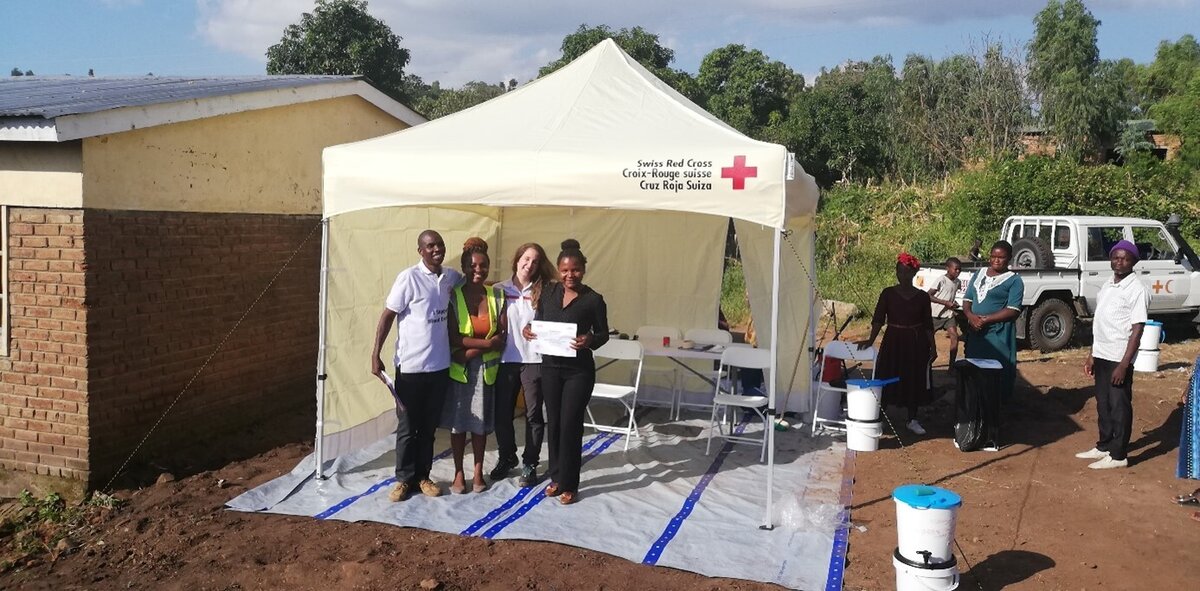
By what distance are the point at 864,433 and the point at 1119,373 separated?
1827mm

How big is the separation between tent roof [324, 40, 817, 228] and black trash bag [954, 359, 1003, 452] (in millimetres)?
2029

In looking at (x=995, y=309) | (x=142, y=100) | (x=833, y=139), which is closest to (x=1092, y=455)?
(x=995, y=309)

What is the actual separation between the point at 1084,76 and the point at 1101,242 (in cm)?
1820

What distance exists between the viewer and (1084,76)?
2752 centimetres

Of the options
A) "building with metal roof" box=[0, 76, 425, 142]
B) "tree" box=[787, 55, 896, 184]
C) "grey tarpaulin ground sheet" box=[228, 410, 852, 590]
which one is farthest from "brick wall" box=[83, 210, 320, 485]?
"tree" box=[787, 55, 896, 184]

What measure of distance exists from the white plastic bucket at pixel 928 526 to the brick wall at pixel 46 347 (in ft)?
16.6

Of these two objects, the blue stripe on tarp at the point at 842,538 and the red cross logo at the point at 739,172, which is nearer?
the blue stripe on tarp at the point at 842,538

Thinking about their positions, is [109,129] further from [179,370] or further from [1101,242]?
[1101,242]

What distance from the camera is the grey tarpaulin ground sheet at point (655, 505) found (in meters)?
4.94

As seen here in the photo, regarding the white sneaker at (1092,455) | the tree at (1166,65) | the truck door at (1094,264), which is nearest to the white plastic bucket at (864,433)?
the white sneaker at (1092,455)

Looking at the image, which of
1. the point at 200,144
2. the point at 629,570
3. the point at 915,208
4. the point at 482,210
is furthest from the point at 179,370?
the point at 915,208

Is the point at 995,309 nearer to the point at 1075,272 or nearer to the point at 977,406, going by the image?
the point at 977,406

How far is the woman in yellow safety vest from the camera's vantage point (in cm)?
570

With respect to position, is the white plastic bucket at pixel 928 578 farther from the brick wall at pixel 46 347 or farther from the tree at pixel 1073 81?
the tree at pixel 1073 81
